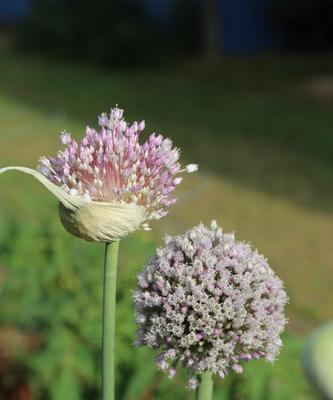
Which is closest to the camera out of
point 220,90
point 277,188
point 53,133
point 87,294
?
point 87,294

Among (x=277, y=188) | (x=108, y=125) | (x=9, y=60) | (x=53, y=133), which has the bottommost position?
(x=108, y=125)

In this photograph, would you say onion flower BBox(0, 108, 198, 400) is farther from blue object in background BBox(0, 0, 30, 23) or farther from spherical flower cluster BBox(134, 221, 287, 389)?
blue object in background BBox(0, 0, 30, 23)

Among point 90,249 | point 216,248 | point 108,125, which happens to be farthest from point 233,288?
point 90,249

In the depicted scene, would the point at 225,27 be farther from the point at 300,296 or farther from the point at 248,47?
the point at 300,296

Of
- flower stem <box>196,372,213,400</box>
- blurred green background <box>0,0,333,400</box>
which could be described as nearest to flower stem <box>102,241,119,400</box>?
flower stem <box>196,372,213,400</box>

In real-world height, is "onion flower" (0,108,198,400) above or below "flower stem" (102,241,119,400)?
above

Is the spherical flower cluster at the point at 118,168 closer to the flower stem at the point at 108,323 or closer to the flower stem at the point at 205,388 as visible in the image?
the flower stem at the point at 108,323
